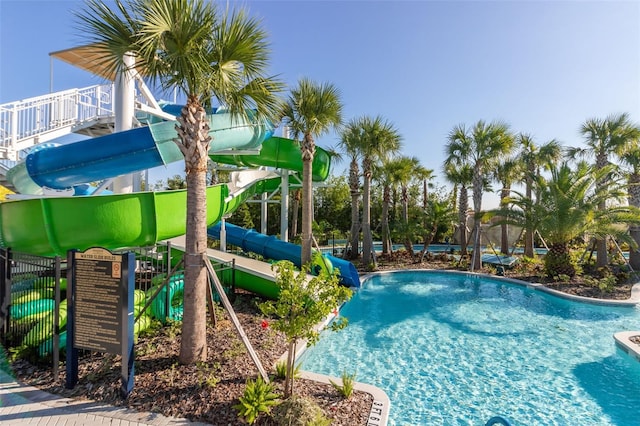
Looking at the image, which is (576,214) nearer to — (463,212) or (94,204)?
(463,212)

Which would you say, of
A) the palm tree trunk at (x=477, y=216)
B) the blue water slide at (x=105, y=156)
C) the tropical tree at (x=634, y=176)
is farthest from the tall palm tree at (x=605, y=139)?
the blue water slide at (x=105, y=156)

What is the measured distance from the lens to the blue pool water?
16.8ft

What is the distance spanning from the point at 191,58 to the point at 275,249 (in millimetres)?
9245

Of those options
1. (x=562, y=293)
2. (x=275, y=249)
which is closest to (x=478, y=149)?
(x=562, y=293)

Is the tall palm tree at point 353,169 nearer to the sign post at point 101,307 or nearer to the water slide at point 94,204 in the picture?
the water slide at point 94,204

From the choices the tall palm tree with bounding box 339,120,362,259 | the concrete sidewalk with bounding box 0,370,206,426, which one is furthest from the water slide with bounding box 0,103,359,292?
the tall palm tree with bounding box 339,120,362,259

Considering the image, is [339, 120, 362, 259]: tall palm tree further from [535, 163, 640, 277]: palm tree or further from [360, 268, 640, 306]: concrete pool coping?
[535, 163, 640, 277]: palm tree

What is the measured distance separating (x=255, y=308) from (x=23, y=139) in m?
8.50

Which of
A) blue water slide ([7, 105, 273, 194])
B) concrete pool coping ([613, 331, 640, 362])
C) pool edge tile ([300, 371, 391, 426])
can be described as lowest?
concrete pool coping ([613, 331, 640, 362])

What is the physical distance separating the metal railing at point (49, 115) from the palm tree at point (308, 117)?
6.68 metres

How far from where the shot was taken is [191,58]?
479 cm

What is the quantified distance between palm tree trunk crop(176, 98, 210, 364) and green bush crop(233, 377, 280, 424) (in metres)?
1.35

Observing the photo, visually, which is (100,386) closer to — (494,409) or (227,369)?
(227,369)

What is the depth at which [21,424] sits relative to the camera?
3900 millimetres
